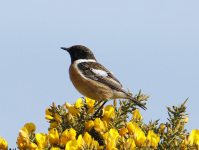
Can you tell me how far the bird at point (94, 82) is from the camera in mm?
5879

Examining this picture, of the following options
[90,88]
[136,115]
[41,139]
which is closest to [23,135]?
[41,139]

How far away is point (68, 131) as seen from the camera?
3.64 m

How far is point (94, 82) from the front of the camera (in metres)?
6.10

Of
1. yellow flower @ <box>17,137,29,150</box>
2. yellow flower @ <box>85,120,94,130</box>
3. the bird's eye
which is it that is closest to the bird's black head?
the bird's eye

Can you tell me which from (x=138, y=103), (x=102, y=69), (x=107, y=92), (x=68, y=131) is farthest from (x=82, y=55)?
(x=68, y=131)

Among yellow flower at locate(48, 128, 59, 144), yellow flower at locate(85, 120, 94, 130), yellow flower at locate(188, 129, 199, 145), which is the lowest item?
yellow flower at locate(48, 128, 59, 144)

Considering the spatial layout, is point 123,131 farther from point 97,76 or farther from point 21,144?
point 97,76

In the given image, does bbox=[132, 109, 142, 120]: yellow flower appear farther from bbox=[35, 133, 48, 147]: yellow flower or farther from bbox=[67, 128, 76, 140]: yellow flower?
bbox=[35, 133, 48, 147]: yellow flower

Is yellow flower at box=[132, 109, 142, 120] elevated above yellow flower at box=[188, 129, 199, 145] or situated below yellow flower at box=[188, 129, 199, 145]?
above

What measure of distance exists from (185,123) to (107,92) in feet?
7.46

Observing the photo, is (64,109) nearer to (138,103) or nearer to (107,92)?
(138,103)

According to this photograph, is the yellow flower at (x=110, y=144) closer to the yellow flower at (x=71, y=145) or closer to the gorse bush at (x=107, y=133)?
the gorse bush at (x=107, y=133)

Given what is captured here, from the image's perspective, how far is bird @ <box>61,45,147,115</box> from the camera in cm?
588

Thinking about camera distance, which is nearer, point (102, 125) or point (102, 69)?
point (102, 125)
